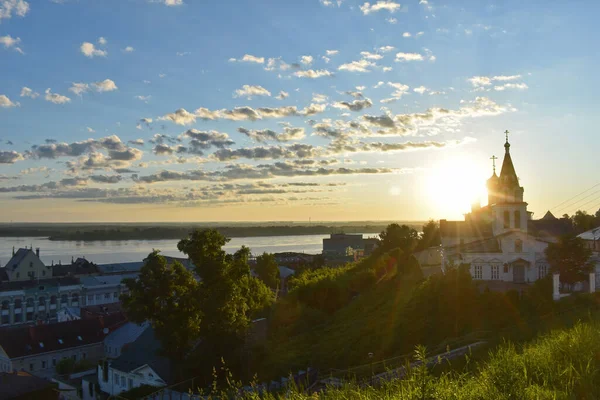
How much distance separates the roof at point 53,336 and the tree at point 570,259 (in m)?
27.4

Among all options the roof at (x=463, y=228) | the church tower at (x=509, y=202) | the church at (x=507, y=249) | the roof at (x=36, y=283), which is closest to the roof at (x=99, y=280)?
the roof at (x=36, y=283)

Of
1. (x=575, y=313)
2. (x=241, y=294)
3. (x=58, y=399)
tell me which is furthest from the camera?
(x=58, y=399)

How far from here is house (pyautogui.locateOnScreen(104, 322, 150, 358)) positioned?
103ft

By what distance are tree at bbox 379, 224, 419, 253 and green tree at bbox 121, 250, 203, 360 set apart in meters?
32.6

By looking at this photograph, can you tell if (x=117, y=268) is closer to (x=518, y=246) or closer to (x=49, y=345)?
(x=49, y=345)

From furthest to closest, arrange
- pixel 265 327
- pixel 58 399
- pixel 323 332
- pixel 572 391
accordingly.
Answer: pixel 265 327
pixel 323 332
pixel 58 399
pixel 572 391

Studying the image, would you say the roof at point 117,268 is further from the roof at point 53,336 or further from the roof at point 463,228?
the roof at point 463,228

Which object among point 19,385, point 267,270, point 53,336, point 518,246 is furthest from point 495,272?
point 53,336

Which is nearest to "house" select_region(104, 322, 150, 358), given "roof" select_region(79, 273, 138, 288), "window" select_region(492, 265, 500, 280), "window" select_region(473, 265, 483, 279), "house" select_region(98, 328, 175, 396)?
"house" select_region(98, 328, 175, 396)

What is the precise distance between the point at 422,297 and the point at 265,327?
9641mm

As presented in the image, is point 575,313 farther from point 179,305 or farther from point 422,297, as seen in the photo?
point 179,305

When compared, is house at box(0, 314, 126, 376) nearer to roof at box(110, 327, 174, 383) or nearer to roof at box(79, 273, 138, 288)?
roof at box(110, 327, 174, 383)

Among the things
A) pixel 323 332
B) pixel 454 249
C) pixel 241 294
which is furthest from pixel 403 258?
pixel 241 294

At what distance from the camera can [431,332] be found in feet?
70.7
